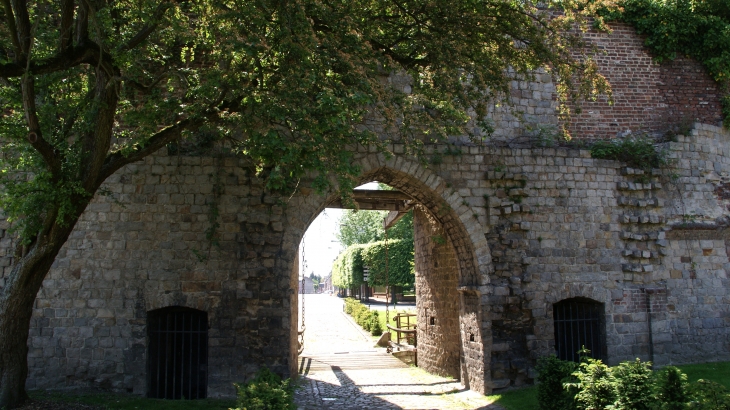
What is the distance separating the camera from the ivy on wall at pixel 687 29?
1166 centimetres

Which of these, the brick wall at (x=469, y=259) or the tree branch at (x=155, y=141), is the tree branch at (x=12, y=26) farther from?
the brick wall at (x=469, y=259)

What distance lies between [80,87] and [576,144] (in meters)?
8.83

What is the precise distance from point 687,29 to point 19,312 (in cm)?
1300

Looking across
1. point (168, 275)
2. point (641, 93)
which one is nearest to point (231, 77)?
point (168, 275)

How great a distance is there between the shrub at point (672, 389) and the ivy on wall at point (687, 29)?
7.74 m

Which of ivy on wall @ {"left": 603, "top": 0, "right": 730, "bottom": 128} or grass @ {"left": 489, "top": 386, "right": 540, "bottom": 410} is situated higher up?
ivy on wall @ {"left": 603, "top": 0, "right": 730, "bottom": 128}

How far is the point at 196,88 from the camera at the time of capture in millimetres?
6852

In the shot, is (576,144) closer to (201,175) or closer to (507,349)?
(507,349)

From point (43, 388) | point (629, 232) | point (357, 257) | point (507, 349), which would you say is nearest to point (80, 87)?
point (43, 388)

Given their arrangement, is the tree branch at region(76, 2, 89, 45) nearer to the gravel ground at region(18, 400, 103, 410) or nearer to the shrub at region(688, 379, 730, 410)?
the gravel ground at region(18, 400, 103, 410)

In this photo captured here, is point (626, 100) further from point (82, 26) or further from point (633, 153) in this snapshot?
point (82, 26)

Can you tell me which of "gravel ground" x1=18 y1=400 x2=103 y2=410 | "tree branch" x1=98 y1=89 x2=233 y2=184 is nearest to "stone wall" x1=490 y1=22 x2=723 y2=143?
"tree branch" x1=98 y1=89 x2=233 y2=184

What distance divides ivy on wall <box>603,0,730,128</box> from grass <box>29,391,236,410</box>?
419 inches

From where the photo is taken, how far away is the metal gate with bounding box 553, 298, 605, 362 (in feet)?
34.4
